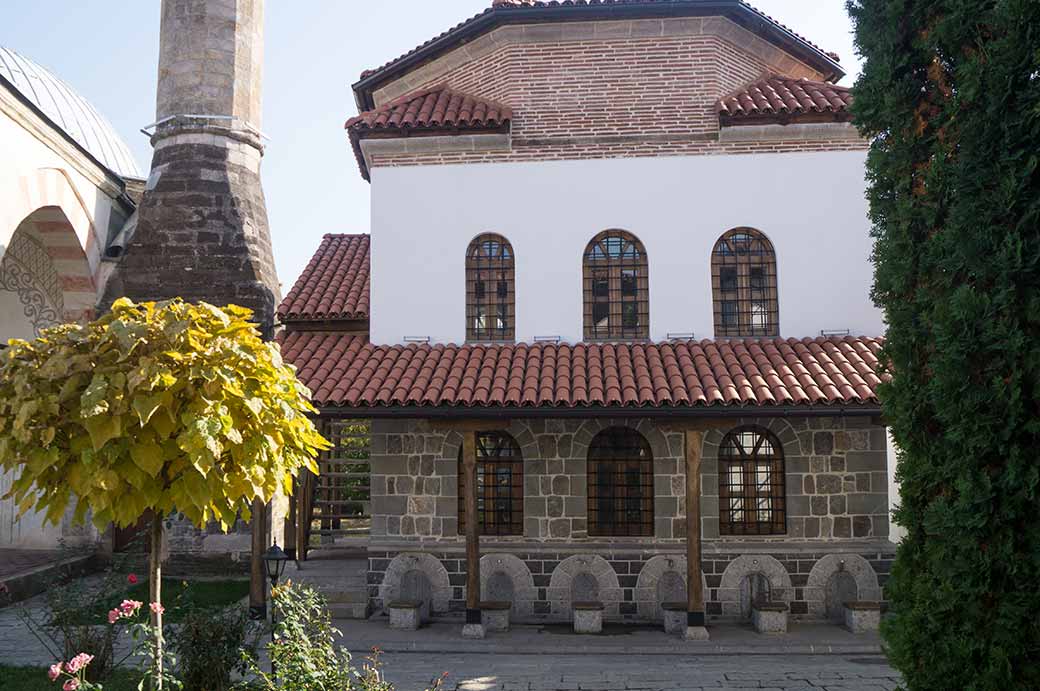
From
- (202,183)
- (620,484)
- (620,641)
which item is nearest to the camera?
(620,641)

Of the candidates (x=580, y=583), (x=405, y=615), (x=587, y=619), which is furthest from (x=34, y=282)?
(x=587, y=619)

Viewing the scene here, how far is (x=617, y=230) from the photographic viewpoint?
10328 millimetres

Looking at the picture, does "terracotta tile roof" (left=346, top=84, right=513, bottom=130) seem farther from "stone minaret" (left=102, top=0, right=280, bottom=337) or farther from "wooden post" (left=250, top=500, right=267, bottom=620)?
"wooden post" (left=250, top=500, right=267, bottom=620)

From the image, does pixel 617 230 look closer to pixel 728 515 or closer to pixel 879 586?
pixel 728 515

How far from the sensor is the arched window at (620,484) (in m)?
9.64

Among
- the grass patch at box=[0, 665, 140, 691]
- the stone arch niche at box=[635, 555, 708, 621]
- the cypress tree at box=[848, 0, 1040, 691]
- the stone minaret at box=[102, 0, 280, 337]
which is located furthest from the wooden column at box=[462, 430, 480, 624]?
the cypress tree at box=[848, 0, 1040, 691]

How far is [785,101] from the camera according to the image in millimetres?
10125

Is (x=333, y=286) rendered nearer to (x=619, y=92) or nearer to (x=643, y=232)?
(x=643, y=232)

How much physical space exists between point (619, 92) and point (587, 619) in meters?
6.70

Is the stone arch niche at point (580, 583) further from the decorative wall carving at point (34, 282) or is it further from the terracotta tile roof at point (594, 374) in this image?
the decorative wall carving at point (34, 282)

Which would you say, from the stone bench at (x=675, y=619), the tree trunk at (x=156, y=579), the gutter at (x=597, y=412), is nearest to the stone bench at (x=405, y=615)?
the gutter at (x=597, y=412)

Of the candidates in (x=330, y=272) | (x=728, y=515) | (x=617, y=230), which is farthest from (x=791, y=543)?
(x=330, y=272)

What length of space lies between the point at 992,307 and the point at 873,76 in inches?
67.1

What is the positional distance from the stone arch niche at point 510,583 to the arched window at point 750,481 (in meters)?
2.48
